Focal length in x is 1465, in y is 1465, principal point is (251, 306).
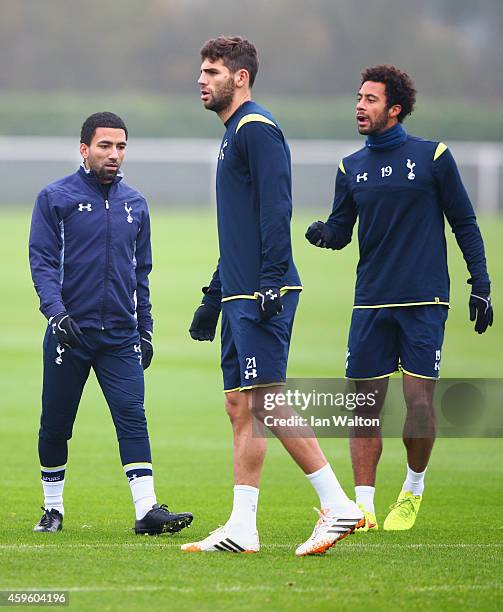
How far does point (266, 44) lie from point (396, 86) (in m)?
54.5

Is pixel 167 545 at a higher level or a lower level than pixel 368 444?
lower

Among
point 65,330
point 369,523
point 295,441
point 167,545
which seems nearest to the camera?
point 295,441

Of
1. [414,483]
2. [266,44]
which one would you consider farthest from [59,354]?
[266,44]

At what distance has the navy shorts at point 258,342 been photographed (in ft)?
22.1

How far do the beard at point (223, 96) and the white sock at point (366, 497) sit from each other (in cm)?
234

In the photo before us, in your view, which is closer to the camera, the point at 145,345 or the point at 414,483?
the point at 145,345

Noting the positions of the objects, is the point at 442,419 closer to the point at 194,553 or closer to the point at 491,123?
the point at 194,553

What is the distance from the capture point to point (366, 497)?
8016 millimetres

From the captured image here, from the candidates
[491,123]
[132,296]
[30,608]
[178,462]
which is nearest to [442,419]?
[178,462]

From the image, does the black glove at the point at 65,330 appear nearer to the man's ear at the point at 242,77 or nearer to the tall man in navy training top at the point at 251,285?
the tall man in navy training top at the point at 251,285

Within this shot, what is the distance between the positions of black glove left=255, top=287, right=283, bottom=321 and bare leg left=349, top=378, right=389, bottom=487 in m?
1.63

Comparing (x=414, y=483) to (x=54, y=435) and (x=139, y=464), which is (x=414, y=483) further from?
(x=54, y=435)

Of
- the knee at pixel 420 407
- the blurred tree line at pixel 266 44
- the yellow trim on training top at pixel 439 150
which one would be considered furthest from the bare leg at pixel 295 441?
the blurred tree line at pixel 266 44

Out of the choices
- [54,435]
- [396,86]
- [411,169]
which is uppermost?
[396,86]
